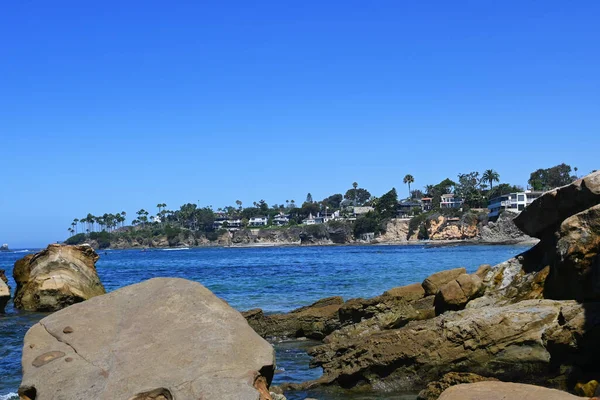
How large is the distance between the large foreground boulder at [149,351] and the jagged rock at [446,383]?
3.83 metres

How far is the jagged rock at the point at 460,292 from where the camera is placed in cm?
1300

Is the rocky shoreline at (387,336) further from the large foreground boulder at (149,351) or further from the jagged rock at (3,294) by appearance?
the jagged rock at (3,294)

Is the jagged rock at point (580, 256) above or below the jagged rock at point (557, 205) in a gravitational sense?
below

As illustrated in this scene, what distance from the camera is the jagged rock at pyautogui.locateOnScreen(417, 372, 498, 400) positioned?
945 cm

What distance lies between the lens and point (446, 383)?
9.55 metres

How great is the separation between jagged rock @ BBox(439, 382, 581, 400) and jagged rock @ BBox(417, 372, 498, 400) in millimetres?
2811

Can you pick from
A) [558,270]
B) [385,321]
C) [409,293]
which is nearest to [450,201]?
[409,293]

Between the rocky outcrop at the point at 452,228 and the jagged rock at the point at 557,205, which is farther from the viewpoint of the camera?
the rocky outcrop at the point at 452,228

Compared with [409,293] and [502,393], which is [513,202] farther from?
[502,393]

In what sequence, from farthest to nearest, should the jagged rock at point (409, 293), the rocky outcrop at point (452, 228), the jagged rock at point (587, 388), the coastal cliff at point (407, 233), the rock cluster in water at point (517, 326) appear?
1. the rocky outcrop at point (452, 228)
2. the coastal cliff at point (407, 233)
3. the jagged rock at point (409, 293)
4. the rock cluster in water at point (517, 326)
5. the jagged rock at point (587, 388)

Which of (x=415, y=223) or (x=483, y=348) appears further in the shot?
(x=415, y=223)

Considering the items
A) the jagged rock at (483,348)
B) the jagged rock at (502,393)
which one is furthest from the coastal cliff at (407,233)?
the jagged rock at (502,393)

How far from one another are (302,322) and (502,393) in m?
11.5

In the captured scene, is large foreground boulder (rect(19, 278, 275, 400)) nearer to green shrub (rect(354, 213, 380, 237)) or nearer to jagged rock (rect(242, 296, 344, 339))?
jagged rock (rect(242, 296, 344, 339))
